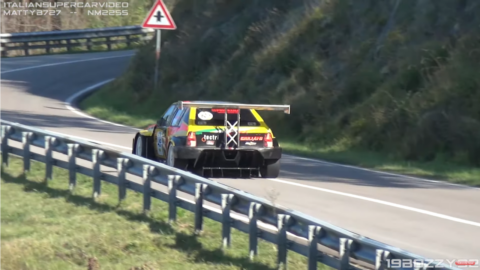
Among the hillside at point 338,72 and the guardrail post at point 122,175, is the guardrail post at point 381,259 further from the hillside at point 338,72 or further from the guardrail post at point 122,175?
the hillside at point 338,72

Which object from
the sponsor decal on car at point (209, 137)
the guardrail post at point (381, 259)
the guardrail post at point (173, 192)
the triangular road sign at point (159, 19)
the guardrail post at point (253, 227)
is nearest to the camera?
the guardrail post at point (381, 259)

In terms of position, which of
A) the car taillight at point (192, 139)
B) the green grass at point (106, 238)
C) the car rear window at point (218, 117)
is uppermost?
the car rear window at point (218, 117)

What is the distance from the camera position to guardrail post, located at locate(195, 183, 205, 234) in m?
9.92

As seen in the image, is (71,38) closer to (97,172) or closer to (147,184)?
(97,172)

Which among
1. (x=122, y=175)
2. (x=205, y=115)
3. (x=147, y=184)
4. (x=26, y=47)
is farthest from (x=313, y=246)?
(x=26, y=47)

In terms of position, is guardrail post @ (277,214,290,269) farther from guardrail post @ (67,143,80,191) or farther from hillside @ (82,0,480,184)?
hillside @ (82,0,480,184)

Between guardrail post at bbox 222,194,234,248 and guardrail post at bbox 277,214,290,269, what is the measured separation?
109 cm

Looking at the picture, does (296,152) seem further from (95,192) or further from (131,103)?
(131,103)

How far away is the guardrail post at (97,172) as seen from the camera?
39.6ft

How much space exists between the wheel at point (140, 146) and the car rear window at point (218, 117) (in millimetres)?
1950

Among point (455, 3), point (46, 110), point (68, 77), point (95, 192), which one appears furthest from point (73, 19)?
point (95, 192)

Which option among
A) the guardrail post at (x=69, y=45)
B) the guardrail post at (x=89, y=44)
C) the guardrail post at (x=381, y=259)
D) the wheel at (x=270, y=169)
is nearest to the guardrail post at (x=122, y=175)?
the wheel at (x=270, y=169)

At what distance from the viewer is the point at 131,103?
2783 cm

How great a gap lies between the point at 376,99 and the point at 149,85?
425 inches
